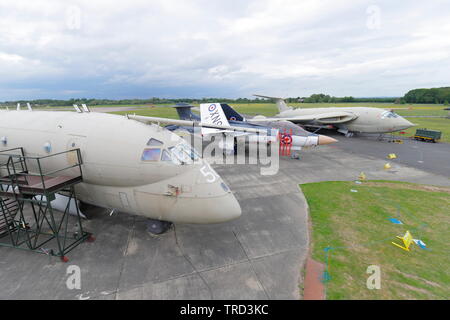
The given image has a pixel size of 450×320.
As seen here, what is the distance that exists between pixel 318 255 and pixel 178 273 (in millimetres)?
4799

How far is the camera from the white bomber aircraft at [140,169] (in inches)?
265

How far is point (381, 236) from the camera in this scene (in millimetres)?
8227

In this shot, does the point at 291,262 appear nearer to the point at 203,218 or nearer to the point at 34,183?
the point at 203,218

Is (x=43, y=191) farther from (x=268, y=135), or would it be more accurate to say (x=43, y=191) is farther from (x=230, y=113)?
(x=230, y=113)

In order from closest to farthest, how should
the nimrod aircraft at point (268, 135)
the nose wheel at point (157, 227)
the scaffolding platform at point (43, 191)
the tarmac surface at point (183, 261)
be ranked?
the tarmac surface at point (183, 261)
the scaffolding platform at point (43, 191)
the nose wheel at point (157, 227)
the nimrod aircraft at point (268, 135)

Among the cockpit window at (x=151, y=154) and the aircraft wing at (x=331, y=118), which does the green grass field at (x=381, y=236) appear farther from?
the aircraft wing at (x=331, y=118)

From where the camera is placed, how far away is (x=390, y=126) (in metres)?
24.9

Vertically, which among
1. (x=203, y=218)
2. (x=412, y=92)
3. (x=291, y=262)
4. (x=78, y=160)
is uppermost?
(x=412, y=92)

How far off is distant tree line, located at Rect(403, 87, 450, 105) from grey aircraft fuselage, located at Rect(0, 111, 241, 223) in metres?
152

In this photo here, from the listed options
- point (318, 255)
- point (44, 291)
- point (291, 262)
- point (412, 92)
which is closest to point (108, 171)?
point (44, 291)

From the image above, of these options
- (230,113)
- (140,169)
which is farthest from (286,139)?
(140,169)

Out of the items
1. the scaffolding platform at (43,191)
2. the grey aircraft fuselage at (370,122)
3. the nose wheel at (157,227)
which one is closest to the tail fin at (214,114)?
the nose wheel at (157,227)

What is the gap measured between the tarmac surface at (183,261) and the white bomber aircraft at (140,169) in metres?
1.37

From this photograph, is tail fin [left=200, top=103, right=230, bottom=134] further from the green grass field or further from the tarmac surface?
the tarmac surface
